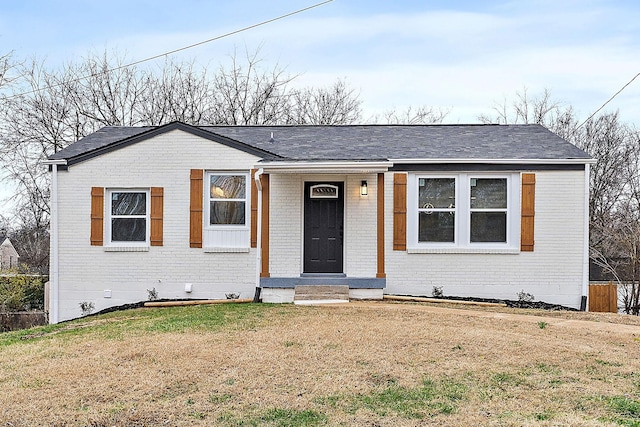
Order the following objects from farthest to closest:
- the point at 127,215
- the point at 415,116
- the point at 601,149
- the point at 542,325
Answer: the point at 415,116, the point at 601,149, the point at 127,215, the point at 542,325

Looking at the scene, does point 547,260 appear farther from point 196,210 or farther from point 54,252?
point 54,252

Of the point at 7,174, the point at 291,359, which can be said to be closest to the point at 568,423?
the point at 291,359

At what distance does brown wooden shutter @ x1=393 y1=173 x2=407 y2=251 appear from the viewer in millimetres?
12031

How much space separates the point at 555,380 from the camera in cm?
544

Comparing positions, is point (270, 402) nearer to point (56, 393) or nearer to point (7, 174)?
point (56, 393)

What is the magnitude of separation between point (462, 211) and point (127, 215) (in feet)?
24.4

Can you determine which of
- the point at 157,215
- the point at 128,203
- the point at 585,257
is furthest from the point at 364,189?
the point at 128,203

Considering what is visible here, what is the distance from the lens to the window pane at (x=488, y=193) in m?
12.1

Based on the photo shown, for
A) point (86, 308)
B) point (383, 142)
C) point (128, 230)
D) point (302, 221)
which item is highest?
point (383, 142)

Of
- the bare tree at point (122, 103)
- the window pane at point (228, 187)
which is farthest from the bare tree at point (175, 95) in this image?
the window pane at point (228, 187)

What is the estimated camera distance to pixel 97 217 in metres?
12.2

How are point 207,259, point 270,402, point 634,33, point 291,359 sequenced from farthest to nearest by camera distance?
point 634,33
point 207,259
point 291,359
point 270,402

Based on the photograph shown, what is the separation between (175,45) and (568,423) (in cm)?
2086

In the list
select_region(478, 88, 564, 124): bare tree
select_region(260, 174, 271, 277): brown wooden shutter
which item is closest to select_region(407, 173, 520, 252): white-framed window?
select_region(260, 174, 271, 277): brown wooden shutter
